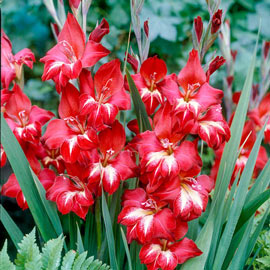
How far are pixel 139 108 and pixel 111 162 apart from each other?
5.8 inches

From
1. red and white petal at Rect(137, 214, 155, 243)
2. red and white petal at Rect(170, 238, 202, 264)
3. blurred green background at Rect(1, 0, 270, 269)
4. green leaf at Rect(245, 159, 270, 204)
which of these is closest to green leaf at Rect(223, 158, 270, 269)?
green leaf at Rect(245, 159, 270, 204)

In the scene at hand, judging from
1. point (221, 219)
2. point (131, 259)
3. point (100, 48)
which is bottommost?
point (131, 259)

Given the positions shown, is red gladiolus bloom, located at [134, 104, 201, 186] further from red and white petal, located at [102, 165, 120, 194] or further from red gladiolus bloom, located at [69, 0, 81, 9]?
red gladiolus bloom, located at [69, 0, 81, 9]

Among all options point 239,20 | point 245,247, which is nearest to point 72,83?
point 245,247

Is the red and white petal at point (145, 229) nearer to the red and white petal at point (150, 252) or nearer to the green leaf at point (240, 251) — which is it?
the red and white petal at point (150, 252)

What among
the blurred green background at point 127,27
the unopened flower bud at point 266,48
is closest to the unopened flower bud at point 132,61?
the unopened flower bud at point 266,48

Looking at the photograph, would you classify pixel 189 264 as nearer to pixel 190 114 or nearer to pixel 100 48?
pixel 190 114

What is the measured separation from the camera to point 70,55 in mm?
980

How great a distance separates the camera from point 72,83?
100cm

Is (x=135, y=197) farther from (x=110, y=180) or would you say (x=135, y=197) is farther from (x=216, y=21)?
(x=216, y=21)

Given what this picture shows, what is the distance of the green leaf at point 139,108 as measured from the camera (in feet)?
2.96

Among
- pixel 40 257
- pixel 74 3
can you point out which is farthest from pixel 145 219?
pixel 74 3

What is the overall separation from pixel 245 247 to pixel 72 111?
55 centimetres

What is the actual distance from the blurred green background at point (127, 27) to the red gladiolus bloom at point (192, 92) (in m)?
0.97
